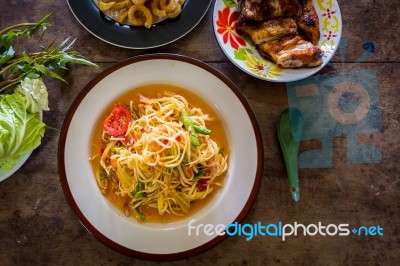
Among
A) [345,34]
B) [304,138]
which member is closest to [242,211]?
[304,138]

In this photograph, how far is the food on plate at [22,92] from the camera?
6.81ft

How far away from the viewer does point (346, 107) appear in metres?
2.47

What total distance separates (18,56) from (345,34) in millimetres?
1945

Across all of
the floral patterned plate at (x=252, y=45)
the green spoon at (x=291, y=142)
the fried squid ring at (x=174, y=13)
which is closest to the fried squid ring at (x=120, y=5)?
the fried squid ring at (x=174, y=13)

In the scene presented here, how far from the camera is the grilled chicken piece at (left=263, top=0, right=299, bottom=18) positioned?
2340 mm

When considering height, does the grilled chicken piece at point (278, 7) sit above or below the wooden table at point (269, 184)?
above

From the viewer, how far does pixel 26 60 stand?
2.18 meters

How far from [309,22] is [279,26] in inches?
Result: 7.0

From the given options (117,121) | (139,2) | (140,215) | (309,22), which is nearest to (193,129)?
(117,121)

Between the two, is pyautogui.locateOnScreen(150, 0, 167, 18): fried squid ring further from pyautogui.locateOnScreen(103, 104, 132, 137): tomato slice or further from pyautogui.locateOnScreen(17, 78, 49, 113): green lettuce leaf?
pyautogui.locateOnScreen(17, 78, 49, 113): green lettuce leaf

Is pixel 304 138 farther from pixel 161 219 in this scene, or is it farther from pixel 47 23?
pixel 47 23

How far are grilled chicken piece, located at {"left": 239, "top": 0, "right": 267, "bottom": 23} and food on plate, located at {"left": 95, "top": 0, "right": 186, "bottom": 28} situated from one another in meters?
0.36

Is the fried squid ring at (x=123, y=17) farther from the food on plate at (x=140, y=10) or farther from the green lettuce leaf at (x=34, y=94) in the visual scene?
the green lettuce leaf at (x=34, y=94)

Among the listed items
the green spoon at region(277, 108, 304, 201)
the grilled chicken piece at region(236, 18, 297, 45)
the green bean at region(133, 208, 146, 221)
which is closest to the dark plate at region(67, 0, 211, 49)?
the grilled chicken piece at region(236, 18, 297, 45)
